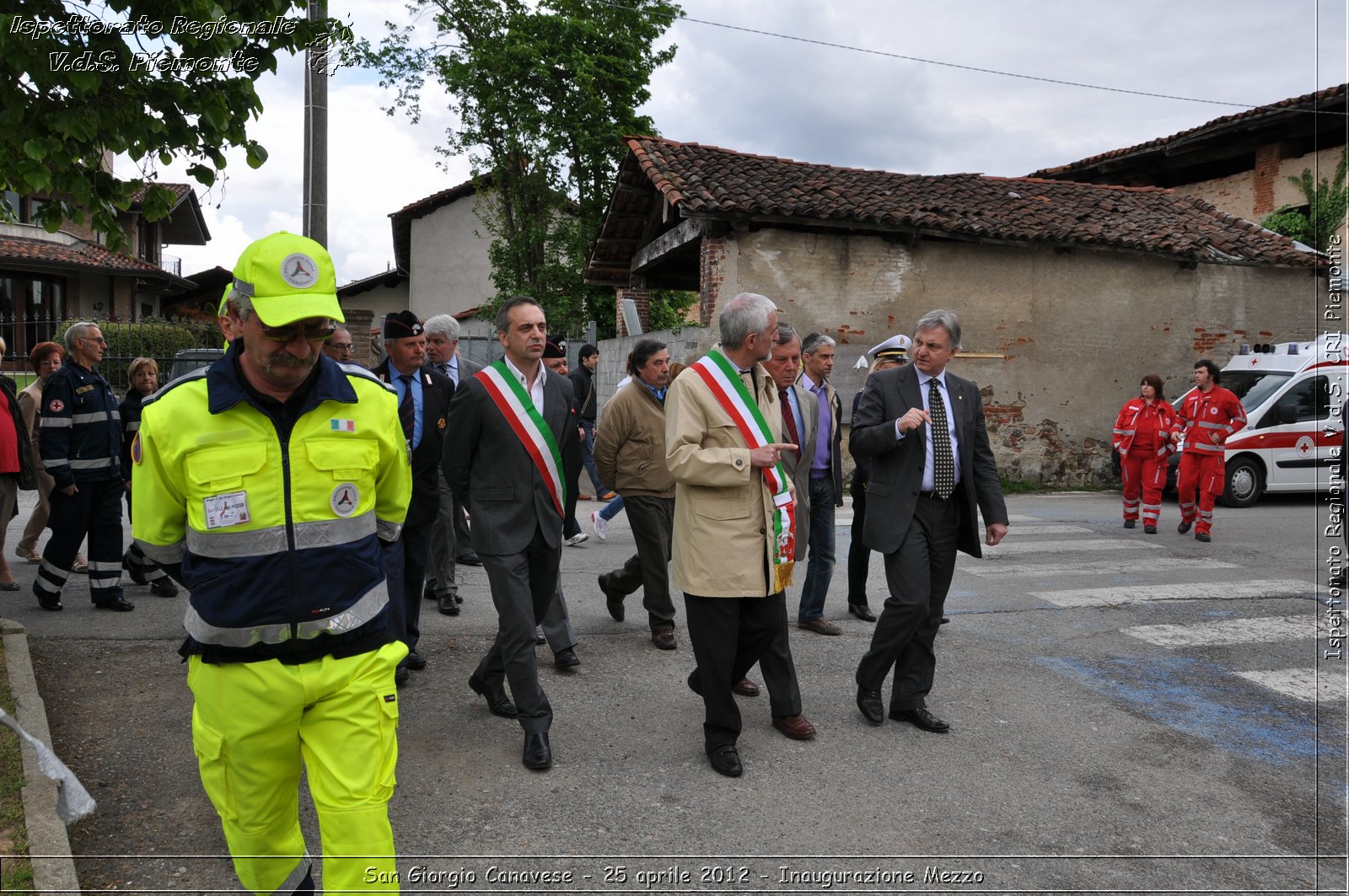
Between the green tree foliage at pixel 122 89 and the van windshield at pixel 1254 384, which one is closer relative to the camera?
the green tree foliage at pixel 122 89

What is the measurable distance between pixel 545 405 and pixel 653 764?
1756 mm

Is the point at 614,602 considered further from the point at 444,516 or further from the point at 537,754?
the point at 537,754

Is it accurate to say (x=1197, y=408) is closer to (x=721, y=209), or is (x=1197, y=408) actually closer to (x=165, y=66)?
(x=721, y=209)

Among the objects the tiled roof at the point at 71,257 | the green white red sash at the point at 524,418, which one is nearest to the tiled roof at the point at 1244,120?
the green white red sash at the point at 524,418

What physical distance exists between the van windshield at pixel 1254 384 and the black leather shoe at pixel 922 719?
988cm

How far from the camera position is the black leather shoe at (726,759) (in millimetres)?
4297

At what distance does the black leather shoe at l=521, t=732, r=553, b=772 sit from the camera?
432 centimetres

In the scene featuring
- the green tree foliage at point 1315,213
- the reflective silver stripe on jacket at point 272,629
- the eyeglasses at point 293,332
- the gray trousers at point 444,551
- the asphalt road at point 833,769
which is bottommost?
the asphalt road at point 833,769

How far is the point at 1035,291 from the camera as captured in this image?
1600 centimetres

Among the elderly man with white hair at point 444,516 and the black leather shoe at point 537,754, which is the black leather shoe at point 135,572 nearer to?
the elderly man with white hair at point 444,516

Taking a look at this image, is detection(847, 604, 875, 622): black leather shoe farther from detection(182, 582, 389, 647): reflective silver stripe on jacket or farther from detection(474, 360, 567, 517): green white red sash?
detection(182, 582, 389, 647): reflective silver stripe on jacket

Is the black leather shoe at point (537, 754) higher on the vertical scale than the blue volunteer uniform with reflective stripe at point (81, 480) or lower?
lower

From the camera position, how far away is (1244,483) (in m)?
Result: 13.4

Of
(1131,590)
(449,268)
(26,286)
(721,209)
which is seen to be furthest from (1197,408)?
(26,286)
